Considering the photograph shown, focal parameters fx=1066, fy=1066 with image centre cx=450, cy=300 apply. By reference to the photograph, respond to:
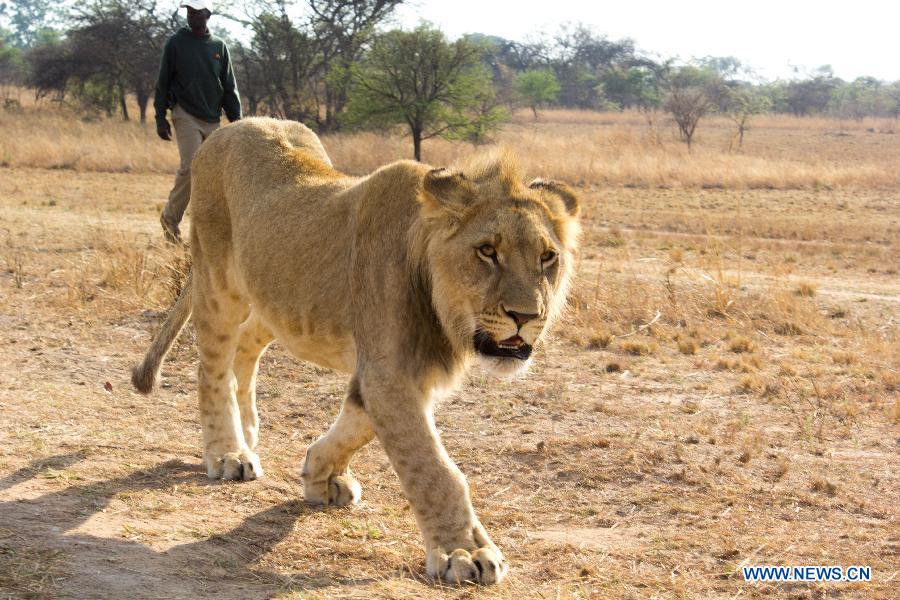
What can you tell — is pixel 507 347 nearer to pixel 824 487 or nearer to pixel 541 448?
pixel 541 448

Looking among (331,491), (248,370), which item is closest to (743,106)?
(248,370)

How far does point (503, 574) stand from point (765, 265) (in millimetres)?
7733

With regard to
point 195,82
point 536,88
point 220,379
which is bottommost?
point 220,379

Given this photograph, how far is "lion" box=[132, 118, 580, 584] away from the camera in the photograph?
322 centimetres

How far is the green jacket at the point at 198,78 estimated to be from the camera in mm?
7395

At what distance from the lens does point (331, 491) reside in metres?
4.06

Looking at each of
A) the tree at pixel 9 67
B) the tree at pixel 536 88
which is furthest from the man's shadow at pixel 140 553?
the tree at pixel 9 67

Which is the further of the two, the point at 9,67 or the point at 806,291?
the point at 9,67

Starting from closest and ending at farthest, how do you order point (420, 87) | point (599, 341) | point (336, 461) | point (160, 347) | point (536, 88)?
point (336, 461) < point (160, 347) < point (599, 341) < point (420, 87) < point (536, 88)

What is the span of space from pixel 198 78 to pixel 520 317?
503 centimetres

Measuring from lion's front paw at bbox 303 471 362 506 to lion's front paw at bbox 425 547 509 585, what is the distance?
862 mm

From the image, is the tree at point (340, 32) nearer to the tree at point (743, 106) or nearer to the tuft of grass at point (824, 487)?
the tree at point (743, 106)

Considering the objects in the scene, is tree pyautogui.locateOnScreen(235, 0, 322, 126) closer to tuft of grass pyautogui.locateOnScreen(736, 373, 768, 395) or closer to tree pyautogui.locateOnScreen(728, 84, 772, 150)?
tree pyautogui.locateOnScreen(728, 84, 772, 150)

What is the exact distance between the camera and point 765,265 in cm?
1033
